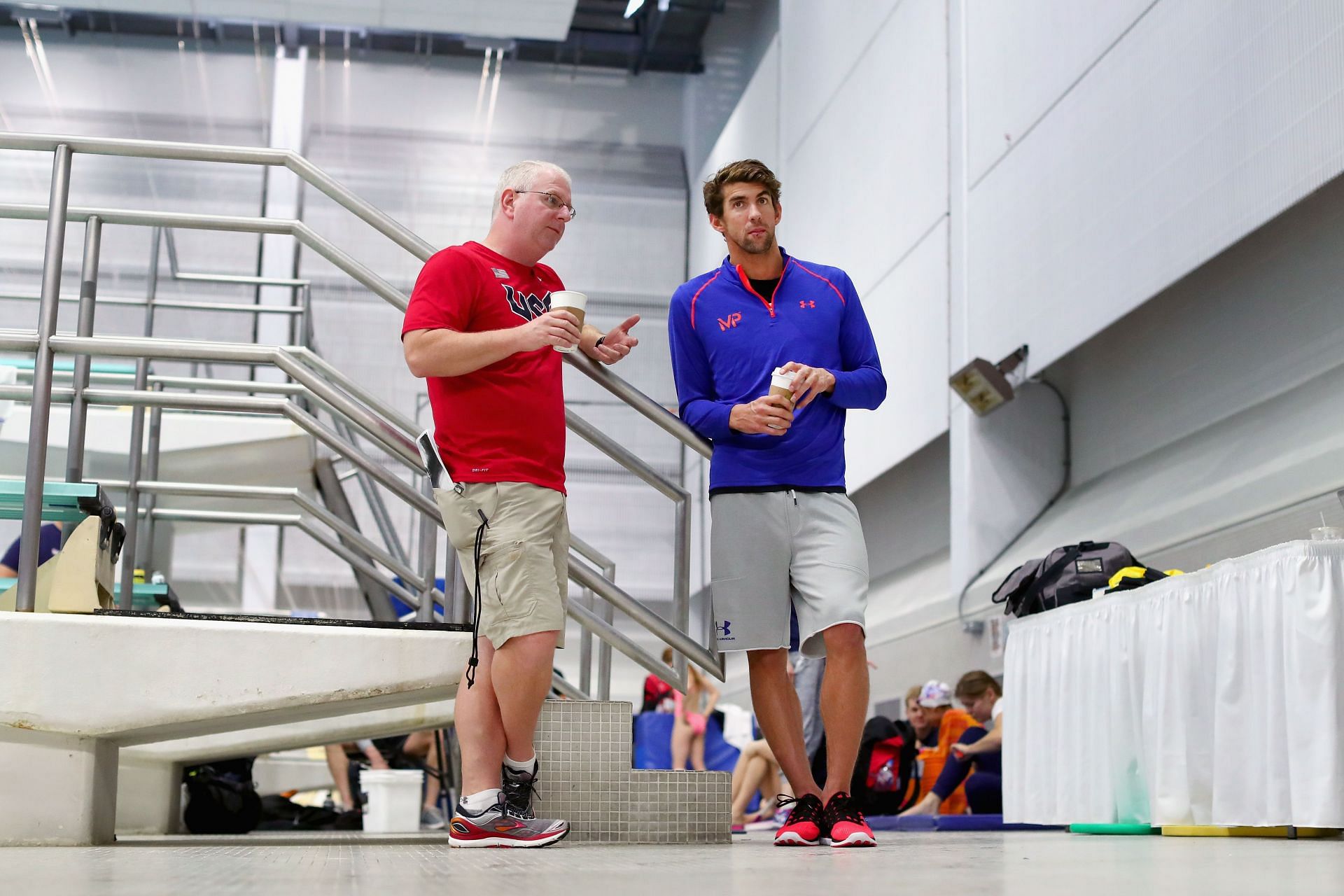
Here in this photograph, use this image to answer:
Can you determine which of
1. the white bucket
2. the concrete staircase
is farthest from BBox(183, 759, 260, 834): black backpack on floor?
the concrete staircase

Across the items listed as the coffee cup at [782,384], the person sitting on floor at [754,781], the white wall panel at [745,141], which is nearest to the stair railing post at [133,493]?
the coffee cup at [782,384]

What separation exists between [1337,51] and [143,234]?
1154 cm

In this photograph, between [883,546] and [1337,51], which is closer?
[1337,51]

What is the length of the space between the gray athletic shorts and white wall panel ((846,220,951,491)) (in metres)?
4.85

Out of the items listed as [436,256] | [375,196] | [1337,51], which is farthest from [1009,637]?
[375,196]

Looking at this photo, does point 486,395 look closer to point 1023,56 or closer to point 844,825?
point 844,825

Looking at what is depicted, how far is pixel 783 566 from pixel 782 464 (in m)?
0.23

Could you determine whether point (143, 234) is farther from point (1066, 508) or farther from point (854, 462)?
point (1066, 508)

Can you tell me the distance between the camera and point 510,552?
2.64 metres

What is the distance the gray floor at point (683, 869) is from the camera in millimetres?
1562

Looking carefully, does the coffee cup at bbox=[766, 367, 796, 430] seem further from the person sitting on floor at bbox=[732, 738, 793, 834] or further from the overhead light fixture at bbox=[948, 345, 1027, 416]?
the person sitting on floor at bbox=[732, 738, 793, 834]

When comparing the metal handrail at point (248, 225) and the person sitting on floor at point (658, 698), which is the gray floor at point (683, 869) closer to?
the metal handrail at point (248, 225)

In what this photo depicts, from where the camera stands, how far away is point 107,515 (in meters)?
3.05

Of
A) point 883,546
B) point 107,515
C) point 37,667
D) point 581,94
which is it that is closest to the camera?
point 37,667
